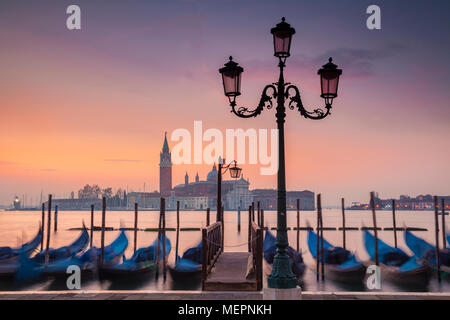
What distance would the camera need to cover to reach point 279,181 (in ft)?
17.6

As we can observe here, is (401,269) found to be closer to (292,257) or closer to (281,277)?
(292,257)

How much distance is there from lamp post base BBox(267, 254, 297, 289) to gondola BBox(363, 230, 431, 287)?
7.54 meters

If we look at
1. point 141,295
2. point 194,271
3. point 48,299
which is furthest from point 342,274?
point 48,299

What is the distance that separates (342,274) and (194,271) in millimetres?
4116

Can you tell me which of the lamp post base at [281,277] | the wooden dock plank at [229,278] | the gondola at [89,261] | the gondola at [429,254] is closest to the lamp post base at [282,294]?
the lamp post base at [281,277]

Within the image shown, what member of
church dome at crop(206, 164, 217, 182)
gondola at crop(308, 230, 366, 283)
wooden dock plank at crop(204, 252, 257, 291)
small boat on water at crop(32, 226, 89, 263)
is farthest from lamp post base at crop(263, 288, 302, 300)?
church dome at crop(206, 164, 217, 182)

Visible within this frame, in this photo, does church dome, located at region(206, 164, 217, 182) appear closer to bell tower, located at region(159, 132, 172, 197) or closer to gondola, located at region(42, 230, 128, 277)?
bell tower, located at region(159, 132, 172, 197)

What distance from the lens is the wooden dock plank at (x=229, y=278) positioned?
7.14 m

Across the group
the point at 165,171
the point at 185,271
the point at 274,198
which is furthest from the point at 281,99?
the point at 274,198

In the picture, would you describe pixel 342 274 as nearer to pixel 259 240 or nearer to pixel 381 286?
pixel 381 286

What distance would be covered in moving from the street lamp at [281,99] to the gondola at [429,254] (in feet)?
29.3

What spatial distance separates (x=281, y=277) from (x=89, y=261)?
28.6 ft
